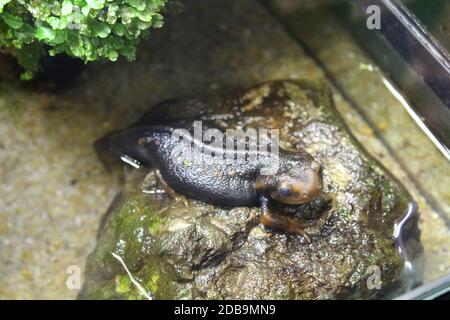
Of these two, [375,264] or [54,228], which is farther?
[54,228]

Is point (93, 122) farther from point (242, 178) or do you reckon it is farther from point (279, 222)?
point (279, 222)

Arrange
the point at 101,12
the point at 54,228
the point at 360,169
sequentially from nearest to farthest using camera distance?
the point at 101,12 < the point at 360,169 < the point at 54,228

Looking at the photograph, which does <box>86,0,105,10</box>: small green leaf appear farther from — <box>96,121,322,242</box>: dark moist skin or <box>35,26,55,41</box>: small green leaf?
<box>96,121,322,242</box>: dark moist skin

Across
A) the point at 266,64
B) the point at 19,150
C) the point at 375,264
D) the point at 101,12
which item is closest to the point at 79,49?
→ the point at 101,12

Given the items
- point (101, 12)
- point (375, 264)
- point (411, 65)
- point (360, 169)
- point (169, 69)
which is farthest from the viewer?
point (169, 69)

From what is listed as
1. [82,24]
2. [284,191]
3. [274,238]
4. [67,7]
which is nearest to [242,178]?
[284,191]

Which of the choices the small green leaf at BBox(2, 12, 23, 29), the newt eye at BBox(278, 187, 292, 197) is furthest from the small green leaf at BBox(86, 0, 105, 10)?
the newt eye at BBox(278, 187, 292, 197)

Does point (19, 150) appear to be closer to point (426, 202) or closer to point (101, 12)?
point (101, 12)

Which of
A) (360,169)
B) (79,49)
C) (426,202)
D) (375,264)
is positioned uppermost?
Result: (79,49)
